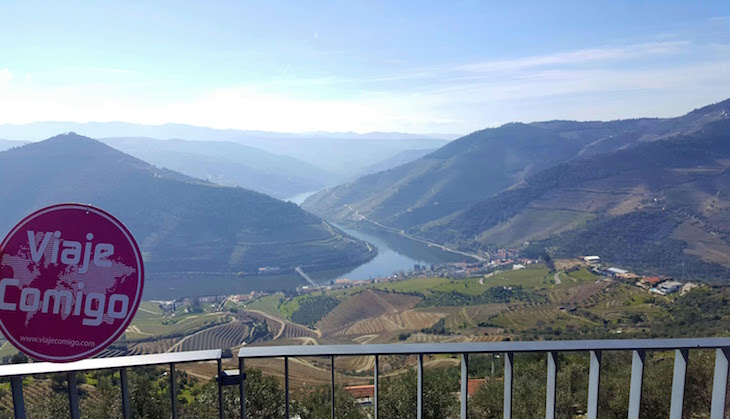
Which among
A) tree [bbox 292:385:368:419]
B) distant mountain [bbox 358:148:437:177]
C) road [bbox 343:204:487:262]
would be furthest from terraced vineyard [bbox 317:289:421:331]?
distant mountain [bbox 358:148:437:177]

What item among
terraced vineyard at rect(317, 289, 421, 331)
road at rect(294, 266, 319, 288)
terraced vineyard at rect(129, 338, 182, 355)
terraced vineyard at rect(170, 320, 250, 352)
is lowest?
road at rect(294, 266, 319, 288)

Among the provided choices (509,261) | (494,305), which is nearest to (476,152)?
(509,261)

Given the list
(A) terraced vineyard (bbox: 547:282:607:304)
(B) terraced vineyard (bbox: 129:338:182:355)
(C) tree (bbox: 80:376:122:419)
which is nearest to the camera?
(C) tree (bbox: 80:376:122:419)

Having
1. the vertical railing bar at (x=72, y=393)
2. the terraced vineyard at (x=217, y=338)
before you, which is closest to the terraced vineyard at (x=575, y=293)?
the terraced vineyard at (x=217, y=338)

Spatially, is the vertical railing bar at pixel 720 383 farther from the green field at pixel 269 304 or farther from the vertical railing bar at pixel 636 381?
the green field at pixel 269 304

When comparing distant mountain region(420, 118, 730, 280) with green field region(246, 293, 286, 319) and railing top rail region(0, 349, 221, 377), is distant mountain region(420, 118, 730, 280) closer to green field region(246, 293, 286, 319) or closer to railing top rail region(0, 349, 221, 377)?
green field region(246, 293, 286, 319)

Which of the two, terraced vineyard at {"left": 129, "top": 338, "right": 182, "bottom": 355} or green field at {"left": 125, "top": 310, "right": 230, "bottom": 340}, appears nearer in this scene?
terraced vineyard at {"left": 129, "top": 338, "right": 182, "bottom": 355}

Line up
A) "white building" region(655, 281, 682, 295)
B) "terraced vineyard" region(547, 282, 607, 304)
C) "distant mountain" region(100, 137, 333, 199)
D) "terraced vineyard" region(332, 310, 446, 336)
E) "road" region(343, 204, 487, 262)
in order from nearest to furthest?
"terraced vineyard" region(332, 310, 446, 336) < "white building" region(655, 281, 682, 295) < "terraced vineyard" region(547, 282, 607, 304) < "road" region(343, 204, 487, 262) < "distant mountain" region(100, 137, 333, 199)
